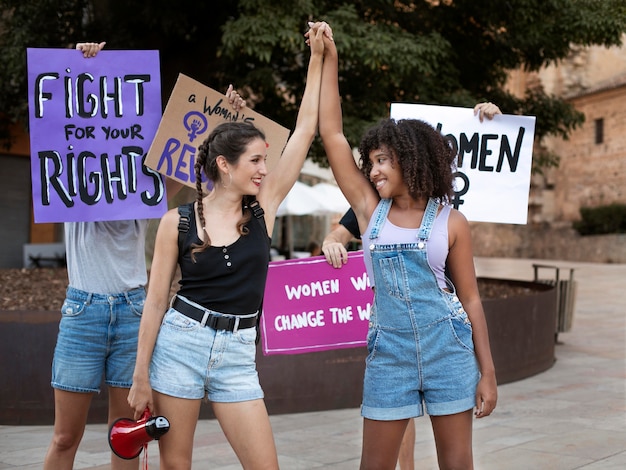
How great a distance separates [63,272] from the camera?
10.9 m

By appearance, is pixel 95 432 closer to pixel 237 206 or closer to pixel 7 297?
A: pixel 7 297

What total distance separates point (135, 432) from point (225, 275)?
0.64 meters

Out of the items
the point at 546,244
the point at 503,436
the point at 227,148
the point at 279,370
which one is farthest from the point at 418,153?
the point at 546,244

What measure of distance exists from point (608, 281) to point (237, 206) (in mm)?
22130

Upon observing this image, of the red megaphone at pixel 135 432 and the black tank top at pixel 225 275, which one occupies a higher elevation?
the black tank top at pixel 225 275

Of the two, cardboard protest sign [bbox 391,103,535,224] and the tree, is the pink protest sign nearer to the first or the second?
cardboard protest sign [bbox 391,103,535,224]

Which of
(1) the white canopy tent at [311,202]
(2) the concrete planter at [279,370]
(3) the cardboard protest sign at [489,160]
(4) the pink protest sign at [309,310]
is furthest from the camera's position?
(1) the white canopy tent at [311,202]

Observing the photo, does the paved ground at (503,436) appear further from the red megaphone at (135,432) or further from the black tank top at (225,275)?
the black tank top at (225,275)

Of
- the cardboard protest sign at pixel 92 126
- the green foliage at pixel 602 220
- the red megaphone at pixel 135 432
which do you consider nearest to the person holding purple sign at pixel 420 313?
the red megaphone at pixel 135 432

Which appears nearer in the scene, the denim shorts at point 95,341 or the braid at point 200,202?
the braid at point 200,202

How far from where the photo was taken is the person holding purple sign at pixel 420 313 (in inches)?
127

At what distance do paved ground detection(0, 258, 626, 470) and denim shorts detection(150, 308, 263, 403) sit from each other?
2459 millimetres

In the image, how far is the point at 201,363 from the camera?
3168 millimetres

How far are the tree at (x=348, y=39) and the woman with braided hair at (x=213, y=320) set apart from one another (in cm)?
543
